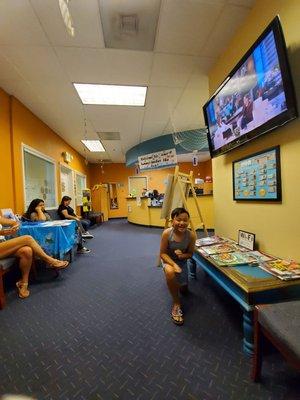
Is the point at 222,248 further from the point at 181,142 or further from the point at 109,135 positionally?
the point at 109,135

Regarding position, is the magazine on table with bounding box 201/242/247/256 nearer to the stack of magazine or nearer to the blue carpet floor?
the stack of magazine

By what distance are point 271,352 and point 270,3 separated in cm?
282

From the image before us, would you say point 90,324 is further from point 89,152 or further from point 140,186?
point 140,186

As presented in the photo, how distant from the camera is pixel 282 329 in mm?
1020

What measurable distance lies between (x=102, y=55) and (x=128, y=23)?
602mm

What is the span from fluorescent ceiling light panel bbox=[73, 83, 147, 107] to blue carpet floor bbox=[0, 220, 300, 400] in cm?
309

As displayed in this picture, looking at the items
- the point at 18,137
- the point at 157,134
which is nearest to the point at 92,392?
the point at 18,137

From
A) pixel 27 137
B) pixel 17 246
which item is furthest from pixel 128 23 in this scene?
pixel 27 137

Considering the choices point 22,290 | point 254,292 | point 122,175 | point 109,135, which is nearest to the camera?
point 254,292

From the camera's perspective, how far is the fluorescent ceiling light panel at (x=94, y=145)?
21.9ft

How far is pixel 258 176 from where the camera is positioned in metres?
2.04

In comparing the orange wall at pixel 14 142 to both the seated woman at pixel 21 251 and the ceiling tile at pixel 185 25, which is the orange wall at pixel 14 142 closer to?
the seated woman at pixel 21 251

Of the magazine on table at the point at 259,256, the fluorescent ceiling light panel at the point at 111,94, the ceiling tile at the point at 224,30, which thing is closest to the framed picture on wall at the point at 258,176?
the magazine on table at the point at 259,256

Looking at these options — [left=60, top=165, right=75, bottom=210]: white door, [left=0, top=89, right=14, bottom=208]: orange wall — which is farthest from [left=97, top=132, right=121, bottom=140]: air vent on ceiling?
[left=0, top=89, right=14, bottom=208]: orange wall
